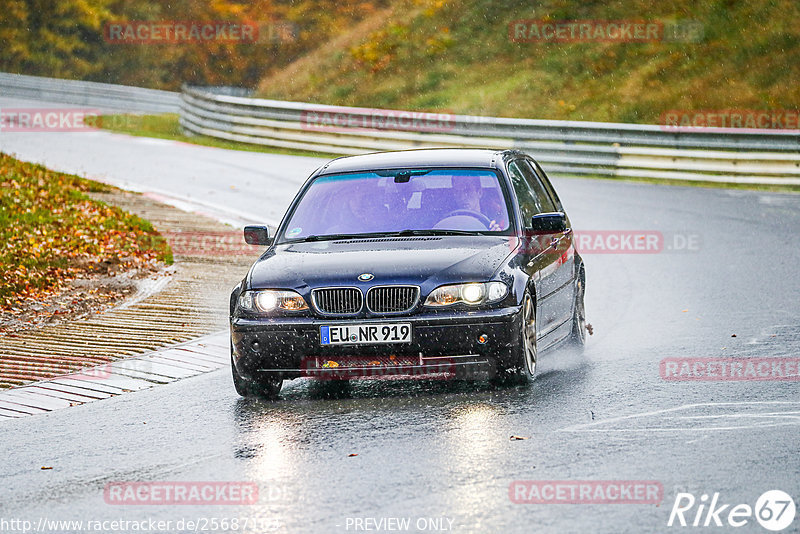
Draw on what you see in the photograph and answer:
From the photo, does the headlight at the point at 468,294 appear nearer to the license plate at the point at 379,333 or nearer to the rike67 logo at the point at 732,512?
the license plate at the point at 379,333

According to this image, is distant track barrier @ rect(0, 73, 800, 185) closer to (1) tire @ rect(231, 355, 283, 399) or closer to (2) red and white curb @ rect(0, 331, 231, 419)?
(2) red and white curb @ rect(0, 331, 231, 419)

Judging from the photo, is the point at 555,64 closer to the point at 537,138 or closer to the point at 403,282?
the point at 537,138

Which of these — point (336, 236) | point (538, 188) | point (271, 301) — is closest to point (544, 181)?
point (538, 188)

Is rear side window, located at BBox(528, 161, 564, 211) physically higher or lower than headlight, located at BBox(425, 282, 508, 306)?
higher

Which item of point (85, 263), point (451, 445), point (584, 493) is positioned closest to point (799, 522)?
point (584, 493)

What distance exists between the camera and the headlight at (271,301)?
8695 millimetres

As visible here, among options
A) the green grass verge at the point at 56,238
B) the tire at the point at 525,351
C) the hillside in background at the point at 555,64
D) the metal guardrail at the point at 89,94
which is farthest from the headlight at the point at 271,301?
the metal guardrail at the point at 89,94

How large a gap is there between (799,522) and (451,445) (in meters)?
2.19

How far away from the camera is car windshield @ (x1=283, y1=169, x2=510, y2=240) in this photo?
31.6 feet

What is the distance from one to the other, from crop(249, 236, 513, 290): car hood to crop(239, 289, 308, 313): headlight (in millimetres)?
48


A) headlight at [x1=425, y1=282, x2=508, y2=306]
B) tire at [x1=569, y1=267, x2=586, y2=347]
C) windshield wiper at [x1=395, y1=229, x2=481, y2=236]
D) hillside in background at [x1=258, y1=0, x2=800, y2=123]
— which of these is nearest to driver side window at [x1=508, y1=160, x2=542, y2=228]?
windshield wiper at [x1=395, y1=229, x2=481, y2=236]

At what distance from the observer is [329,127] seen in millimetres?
29875

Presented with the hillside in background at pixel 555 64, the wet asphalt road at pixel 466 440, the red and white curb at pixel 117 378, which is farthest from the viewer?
the hillside in background at pixel 555 64

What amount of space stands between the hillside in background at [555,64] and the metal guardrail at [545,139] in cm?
633
